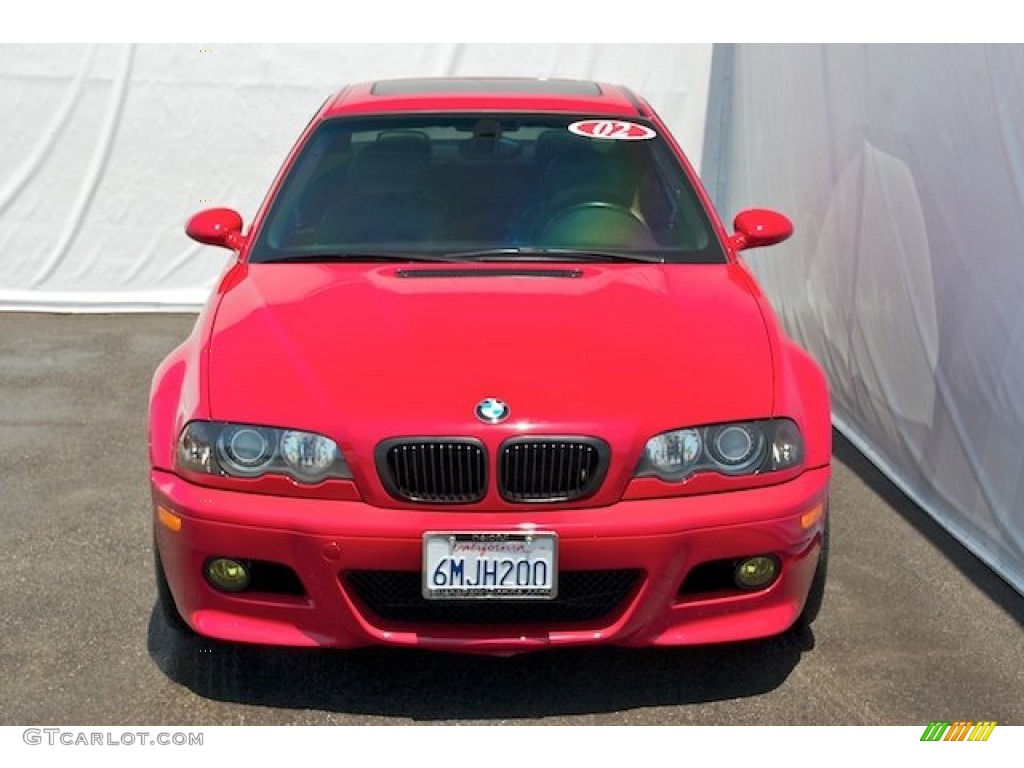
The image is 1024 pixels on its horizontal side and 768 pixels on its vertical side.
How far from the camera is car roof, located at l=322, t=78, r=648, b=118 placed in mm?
4645

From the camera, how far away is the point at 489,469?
308 cm

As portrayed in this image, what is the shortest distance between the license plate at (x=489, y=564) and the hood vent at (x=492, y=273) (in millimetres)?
1083

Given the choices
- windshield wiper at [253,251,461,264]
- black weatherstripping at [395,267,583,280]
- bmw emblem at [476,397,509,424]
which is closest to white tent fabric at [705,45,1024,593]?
black weatherstripping at [395,267,583,280]

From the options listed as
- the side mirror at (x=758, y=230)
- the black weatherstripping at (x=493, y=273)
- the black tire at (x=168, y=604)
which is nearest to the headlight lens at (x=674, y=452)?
the black weatherstripping at (x=493, y=273)

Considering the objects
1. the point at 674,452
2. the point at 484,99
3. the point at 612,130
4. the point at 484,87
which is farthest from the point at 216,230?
the point at 674,452

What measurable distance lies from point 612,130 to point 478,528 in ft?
6.71

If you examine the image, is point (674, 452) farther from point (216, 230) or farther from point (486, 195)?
point (216, 230)

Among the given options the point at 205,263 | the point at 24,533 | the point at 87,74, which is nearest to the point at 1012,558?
the point at 24,533

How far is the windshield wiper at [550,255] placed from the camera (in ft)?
13.3

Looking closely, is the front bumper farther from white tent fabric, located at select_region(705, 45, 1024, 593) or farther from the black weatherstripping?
white tent fabric, located at select_region(705, 45, 1024, 593)

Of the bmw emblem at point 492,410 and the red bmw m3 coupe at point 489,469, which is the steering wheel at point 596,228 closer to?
the red bmw m3 coupe at point 489,469

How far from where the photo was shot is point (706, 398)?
3230mm
